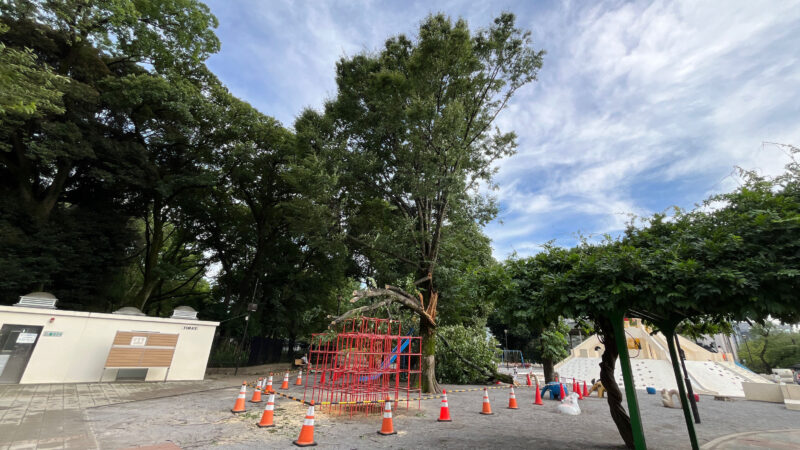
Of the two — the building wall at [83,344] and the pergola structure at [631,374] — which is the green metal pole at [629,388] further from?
the building wall at [83,344]

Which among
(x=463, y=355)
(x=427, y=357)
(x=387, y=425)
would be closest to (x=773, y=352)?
(x=463, y=355)

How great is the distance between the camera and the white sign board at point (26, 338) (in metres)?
11.8

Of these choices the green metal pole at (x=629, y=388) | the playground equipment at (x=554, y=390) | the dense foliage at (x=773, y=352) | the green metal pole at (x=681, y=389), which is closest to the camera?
the green metal pole at (x=629, y=388)

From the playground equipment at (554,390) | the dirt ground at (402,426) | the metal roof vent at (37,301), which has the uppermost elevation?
the metal roof vent at (37,301)

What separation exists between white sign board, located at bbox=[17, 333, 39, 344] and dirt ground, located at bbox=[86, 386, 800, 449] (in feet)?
20.5

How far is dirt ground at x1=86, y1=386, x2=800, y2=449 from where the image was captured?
20.9 ft

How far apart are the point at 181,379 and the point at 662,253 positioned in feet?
59.0

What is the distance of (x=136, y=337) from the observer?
13242 millimetres

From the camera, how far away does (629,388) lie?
581cm

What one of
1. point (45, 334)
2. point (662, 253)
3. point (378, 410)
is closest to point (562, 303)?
point (662, 253)

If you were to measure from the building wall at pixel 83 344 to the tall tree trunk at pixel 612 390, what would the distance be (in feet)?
53.0

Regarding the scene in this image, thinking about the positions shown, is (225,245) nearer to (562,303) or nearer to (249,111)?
(249,111)

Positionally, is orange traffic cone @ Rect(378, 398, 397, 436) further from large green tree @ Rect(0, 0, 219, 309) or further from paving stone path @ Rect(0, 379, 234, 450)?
large green tree @ Rect(0, 0, 219, 309)

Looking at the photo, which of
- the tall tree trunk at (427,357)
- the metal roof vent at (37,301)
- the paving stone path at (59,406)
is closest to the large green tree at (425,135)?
the tall tree trunk at (427,357)
